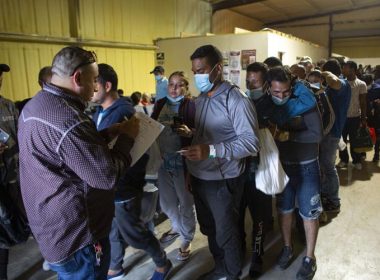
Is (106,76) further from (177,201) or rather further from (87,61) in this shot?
(177,201)

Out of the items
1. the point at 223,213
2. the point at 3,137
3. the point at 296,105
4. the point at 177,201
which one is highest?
the point at 296,105

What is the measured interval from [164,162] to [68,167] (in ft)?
4.45

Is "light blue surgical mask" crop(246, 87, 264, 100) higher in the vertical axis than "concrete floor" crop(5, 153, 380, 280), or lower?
higher

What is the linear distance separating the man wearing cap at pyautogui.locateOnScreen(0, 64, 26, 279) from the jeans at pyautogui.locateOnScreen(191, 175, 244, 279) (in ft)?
4.25

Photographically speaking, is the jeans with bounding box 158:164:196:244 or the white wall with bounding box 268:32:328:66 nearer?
the jeans with bounding box 158:164:196:244

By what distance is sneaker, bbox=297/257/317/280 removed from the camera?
215 cm

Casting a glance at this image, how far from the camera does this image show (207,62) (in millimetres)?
1729

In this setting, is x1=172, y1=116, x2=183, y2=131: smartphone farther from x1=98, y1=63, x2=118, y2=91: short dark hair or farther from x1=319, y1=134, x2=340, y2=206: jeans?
x1=319, y1=134, x2=340, y2=206: jeans

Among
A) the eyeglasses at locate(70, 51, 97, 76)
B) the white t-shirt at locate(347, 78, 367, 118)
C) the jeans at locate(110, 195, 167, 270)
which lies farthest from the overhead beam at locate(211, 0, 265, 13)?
the eyeglasses at locate(70, 51, 97, 76)

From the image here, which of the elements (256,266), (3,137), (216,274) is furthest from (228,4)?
(216,274)

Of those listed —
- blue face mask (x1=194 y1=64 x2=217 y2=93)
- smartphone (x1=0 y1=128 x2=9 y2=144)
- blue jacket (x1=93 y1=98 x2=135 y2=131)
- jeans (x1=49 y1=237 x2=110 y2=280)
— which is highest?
blue face mask (x1=194 y1=64 x2=217 y2=93)

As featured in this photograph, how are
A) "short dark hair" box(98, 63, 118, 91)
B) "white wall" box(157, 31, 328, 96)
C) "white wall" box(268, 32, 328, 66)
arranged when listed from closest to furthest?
"short dark hair" box(98, 63, 118, 91) → "white wall" box(157, 31, 328, 96) → "white wall" box(268, 32, 328, 66)

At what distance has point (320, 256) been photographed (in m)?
2.46

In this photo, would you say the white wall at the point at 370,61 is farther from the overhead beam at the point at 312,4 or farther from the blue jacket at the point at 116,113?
the blue jacket at the point at 116,113
